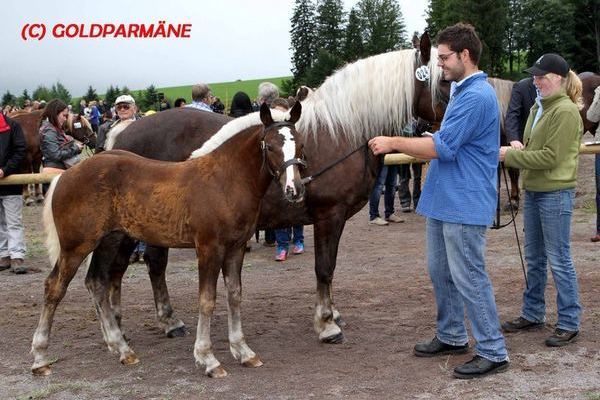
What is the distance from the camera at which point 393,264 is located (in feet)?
27.6

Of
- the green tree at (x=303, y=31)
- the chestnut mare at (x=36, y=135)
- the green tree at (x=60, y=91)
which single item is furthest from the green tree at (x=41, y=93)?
the chestnut mare at (x=36, y=135)

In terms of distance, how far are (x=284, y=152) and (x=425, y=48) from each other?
191 cm

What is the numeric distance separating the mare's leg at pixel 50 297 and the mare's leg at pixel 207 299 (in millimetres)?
901

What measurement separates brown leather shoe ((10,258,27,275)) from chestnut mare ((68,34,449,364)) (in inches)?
142

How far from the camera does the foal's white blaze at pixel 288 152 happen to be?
4301 millimetres

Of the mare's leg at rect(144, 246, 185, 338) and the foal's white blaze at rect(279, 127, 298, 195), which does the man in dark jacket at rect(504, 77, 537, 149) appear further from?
the foal's white blaze at rect(279, 127, 298, 195)

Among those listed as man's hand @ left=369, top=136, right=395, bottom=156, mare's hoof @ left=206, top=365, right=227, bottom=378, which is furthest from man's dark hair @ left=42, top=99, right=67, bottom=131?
man's hand @ left=369, top=136, right=395, bottom=156

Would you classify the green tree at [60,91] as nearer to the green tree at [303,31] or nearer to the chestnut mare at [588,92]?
the green tree at [303,31]

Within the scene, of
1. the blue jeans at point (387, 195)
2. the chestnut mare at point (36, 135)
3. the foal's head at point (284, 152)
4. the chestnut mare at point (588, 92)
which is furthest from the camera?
the chestnut mare at point (36, 135)

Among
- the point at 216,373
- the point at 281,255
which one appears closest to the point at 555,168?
the point at 216,373

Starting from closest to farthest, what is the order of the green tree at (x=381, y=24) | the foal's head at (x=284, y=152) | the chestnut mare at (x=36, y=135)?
the foal's head at (x=284, y=152) < the chestnut mare at (x=36, y=135) < the green tree at (x=381, y=24)

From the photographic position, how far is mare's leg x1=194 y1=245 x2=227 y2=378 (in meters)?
4.58

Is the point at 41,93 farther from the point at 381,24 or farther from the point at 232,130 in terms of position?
the point at 232,130

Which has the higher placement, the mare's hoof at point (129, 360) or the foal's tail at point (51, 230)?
the foal's tail at point (51, 230)
